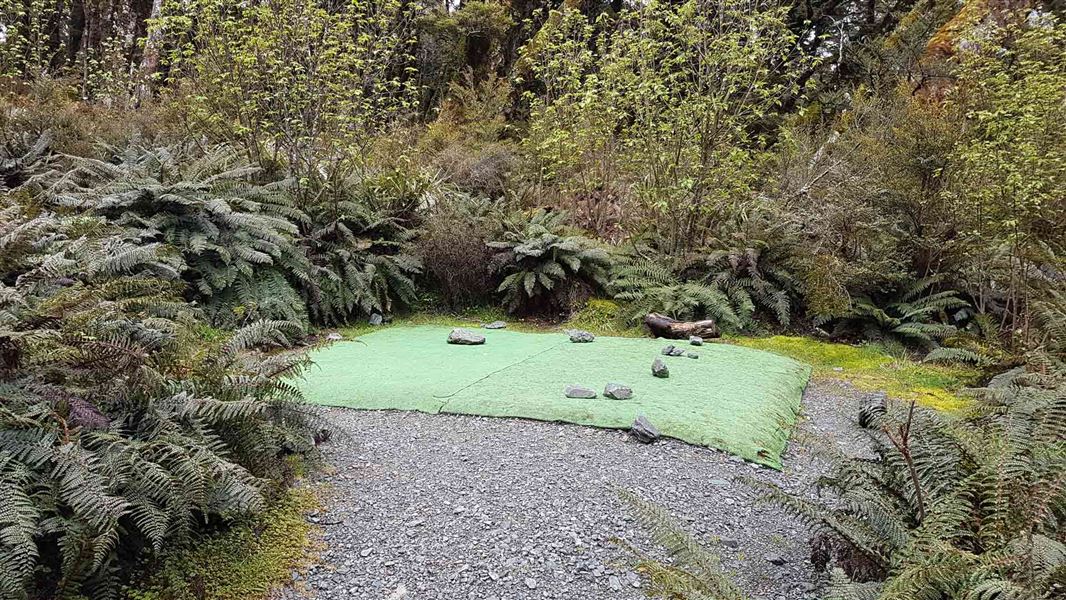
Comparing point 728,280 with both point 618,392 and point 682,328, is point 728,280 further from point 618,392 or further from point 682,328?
point 618,392

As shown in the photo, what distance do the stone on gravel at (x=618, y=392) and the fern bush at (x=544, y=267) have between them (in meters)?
3.12

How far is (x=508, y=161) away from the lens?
9773 millimetres

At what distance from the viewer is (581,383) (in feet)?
13.4

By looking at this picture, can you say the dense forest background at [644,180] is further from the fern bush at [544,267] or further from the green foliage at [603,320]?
the green foliage at [603,320]

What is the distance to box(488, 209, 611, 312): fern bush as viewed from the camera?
22.8ft

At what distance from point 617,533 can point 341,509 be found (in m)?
1.18

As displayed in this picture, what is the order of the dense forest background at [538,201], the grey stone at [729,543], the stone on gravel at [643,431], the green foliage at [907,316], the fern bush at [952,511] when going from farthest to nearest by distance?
the green foliage at [907,316], the dense forest background at [538,201], the stone on gravel at [643,431], the grey stone at [729,543], the fern bush at [952,511]

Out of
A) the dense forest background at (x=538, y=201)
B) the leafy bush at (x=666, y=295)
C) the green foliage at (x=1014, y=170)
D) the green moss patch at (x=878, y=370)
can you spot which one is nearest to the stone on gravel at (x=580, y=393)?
the dense forest background at (x=538, y=201)

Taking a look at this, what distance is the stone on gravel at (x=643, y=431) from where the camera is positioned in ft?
10.4

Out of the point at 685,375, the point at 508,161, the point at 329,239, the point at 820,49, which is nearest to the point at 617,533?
the point at 685,375

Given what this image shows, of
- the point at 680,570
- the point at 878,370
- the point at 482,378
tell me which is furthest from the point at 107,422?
the point at 878,370

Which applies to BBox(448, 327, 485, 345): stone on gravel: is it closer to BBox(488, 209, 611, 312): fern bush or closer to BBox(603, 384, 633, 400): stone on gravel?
BBox(488, 209, 611, 312): fern bush

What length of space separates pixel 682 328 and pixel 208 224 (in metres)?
4.85

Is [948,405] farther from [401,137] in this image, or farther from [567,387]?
[401,137]
